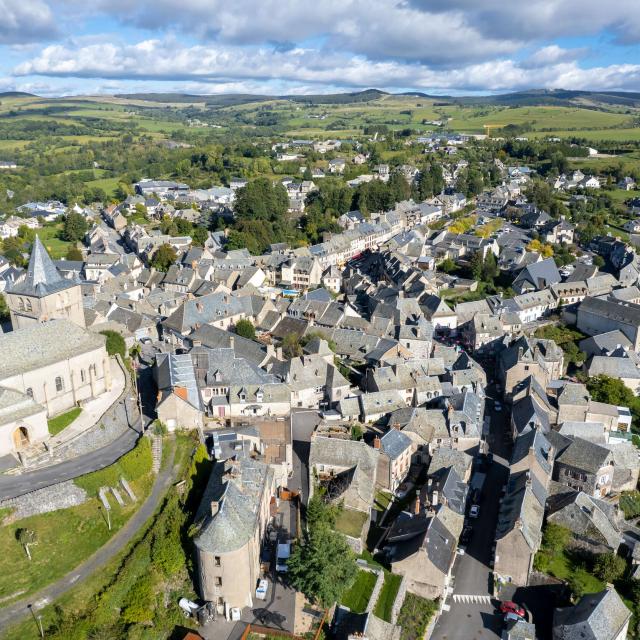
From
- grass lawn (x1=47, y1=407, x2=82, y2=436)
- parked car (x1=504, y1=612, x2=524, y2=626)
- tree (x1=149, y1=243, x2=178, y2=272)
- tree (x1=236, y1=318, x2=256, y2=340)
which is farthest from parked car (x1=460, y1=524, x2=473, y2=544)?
tree (x1=149, y1=243, x2=178, y2=272)

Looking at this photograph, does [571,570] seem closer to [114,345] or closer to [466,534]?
[466,534]

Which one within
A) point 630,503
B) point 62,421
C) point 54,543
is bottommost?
point 630,503

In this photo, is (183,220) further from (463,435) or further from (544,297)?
(463,435)

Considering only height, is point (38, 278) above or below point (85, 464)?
above

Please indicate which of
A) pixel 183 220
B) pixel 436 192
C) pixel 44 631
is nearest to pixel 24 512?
pixel 44 631

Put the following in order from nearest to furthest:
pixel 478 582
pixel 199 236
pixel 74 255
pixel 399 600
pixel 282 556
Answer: pixel 399 600, pixel 282 556, pixel 478 582, pixel 74 255, pixel 199 236

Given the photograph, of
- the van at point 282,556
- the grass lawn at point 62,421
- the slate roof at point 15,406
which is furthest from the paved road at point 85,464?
the van at point 282,556

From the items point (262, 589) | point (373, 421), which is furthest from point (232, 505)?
point (373, 421)
